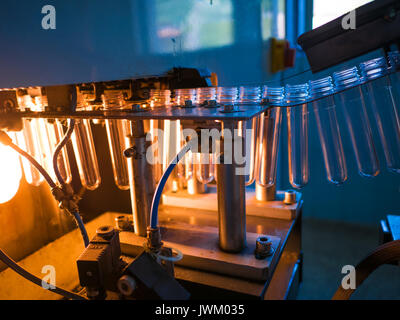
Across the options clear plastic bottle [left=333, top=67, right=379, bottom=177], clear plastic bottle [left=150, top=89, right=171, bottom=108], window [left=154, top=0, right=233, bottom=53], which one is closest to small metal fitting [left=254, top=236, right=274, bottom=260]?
clear plastic bottle [left=333, top=67, right=379, bottom=177]

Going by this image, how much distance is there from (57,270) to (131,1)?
0.76m

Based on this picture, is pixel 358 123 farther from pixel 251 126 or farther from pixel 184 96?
pixel 184 96

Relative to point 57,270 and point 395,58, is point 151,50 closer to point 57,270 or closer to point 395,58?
point 395,58

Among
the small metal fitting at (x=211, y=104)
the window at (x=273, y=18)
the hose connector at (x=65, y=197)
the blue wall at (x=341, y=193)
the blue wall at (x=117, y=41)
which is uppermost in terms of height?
the window at (x=273, y=18)

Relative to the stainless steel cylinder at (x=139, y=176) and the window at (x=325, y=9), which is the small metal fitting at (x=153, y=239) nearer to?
the stainless steel cylinder at (x=139, y=176)

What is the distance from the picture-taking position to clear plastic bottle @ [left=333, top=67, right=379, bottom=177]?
810 mm

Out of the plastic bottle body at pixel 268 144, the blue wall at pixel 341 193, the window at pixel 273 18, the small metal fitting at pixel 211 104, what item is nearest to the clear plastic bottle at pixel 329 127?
the plastic bottle body at pixel 268 144

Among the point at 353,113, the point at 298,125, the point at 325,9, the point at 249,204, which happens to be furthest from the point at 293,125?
the point at 325,9

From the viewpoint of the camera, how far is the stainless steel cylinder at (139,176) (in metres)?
0.82

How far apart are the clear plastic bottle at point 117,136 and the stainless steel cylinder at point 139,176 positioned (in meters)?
0.08

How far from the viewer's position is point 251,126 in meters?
0.89

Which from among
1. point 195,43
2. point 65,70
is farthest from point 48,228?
point 195,43

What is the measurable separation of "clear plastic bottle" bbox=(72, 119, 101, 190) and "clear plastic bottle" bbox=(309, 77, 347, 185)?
0.61 m

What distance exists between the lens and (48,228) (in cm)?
108
